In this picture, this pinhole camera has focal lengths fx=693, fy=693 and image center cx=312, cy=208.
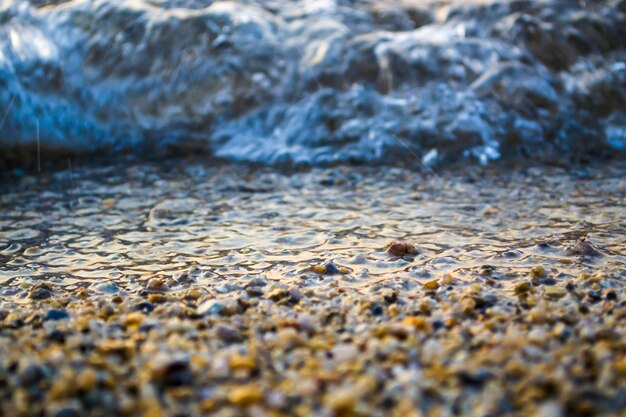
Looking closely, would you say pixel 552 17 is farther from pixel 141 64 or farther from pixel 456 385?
pixel 456 385

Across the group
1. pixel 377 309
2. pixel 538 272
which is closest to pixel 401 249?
pixel 538 272

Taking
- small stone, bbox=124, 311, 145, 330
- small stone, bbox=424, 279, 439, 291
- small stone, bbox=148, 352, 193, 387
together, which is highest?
small stone, bbox=148, 352, 193, 387

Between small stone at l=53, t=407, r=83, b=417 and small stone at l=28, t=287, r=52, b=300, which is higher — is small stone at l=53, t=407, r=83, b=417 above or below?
above

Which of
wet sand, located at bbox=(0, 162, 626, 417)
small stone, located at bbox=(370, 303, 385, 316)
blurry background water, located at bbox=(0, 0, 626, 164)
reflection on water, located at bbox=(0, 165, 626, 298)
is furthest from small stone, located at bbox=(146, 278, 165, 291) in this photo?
blurry background water, located at bbox=(0, 0, 626, 164)

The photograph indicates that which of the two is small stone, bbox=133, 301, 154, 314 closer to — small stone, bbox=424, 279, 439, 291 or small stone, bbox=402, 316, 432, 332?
small stone, bbox=402, 316, 432, 332

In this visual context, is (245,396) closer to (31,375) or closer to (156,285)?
(31,375)

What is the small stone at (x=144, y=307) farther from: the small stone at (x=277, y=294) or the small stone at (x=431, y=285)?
the small stone at (x=431, y=285)

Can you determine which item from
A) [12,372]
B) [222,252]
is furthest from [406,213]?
[12,372]

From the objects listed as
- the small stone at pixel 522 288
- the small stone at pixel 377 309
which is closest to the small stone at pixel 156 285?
the small stone at pixel 377 309
